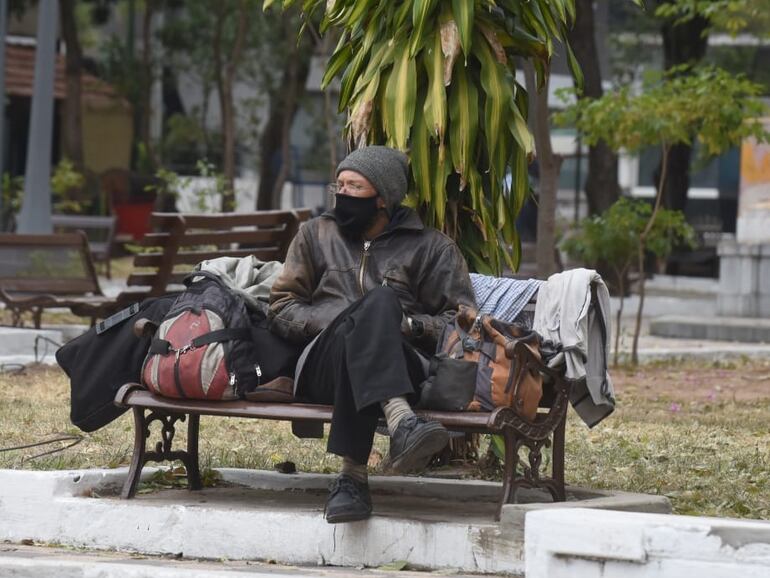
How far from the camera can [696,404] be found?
10.9 metres

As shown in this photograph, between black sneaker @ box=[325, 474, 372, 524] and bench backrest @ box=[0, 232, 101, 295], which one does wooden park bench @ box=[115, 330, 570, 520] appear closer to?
black sneaker @ box=[325, 474, 372, 524]

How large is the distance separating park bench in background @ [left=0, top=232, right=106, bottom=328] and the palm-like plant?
539 cm

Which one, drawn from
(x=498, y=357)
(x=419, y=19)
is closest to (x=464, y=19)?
(x=419, y=19)

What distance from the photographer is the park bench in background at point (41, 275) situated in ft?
40.8

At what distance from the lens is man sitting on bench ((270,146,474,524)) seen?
19.0 feet

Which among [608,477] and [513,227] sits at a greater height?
[513,227]

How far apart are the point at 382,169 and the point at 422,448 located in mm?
1204

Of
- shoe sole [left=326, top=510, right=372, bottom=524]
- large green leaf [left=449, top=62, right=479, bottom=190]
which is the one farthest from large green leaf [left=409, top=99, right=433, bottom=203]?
shoe sole [left=326, top=510, right=372, bottom=524]

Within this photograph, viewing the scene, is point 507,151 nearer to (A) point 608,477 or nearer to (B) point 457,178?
(B) point 457,178

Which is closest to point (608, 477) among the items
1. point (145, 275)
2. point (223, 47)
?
point (145, 275)

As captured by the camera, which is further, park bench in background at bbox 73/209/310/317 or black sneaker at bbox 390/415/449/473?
park bench in background at bbox 73/209/310/317

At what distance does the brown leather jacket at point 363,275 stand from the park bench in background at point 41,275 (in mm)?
5997

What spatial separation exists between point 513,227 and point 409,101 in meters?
0.88

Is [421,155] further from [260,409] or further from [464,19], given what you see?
[260,409]
